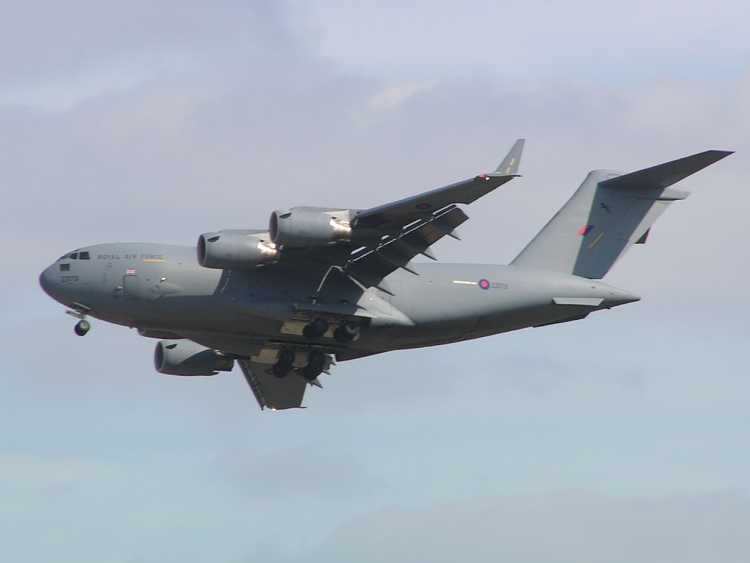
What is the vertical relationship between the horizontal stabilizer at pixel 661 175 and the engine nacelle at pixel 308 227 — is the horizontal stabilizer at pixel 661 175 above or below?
above

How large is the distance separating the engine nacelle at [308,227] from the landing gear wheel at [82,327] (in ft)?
12.5

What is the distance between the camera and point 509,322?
1141 inches

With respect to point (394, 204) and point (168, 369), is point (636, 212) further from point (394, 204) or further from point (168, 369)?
point (168, 369)

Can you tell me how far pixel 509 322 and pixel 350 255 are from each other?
3367mm

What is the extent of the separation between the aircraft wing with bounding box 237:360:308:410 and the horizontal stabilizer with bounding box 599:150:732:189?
7.23 metres

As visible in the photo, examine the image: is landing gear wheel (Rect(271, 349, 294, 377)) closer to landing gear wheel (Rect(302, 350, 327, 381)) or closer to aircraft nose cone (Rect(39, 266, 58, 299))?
landing gear wheel (Rect(302, 350, 327, 381))

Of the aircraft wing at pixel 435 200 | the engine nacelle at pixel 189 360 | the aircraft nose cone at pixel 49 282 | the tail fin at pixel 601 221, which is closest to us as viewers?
the aircraft wing at pixel 435 200

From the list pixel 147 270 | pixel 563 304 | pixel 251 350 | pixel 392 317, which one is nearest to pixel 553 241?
pixel 563 304

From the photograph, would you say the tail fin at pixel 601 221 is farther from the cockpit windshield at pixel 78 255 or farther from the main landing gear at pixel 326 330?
the cockpit windshield at pixel 78 255

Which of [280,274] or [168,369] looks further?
[168,369]

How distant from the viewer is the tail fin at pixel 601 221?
99.2 ft

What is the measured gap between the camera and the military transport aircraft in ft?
87.3

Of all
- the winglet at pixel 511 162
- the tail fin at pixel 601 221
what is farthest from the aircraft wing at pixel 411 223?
the tail fin at pixel 601 221

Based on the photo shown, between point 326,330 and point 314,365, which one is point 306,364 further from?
point 326,330
